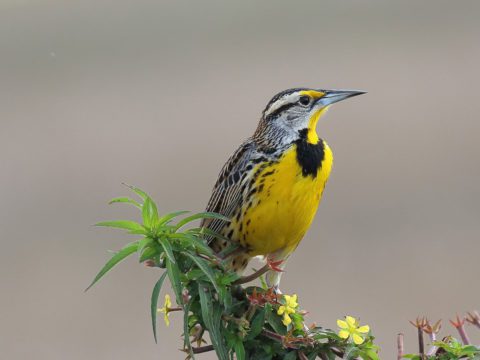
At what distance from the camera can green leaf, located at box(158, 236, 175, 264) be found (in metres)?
1.82

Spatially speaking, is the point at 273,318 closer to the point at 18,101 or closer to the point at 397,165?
the point at 397,165

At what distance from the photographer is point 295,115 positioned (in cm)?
310

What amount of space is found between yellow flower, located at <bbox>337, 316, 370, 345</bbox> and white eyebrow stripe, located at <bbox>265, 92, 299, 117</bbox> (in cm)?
135

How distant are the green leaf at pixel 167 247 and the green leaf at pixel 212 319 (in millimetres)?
70

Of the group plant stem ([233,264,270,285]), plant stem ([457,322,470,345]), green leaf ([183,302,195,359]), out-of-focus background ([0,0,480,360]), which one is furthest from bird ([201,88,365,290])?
→ out-of-focus background ([0,0,480,360])

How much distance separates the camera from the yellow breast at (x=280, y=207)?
2881mm

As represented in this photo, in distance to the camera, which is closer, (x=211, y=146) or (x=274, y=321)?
(x=274, y=321)

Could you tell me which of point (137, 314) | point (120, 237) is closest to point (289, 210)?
point (137, 314)

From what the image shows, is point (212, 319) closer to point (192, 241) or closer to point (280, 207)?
point (192, 241)

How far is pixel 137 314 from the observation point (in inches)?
282

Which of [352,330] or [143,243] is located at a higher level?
[143,243]

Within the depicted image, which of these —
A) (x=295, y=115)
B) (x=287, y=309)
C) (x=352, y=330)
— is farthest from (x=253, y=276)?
(x=295, y=115)

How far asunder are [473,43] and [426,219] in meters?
5.15

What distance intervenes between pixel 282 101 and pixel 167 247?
135 cm
